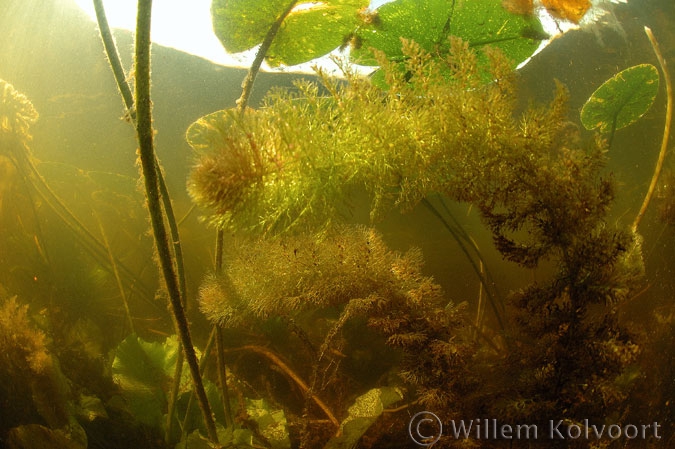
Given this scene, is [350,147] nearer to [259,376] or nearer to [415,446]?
[415,446]

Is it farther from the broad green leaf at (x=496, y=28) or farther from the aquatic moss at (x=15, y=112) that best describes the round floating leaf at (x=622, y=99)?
the aquatic moss at (x=15, y=112)

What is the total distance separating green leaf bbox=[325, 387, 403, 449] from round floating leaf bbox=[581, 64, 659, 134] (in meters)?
2.05

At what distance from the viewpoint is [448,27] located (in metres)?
2.17

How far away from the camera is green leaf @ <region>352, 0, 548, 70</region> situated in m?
2.13

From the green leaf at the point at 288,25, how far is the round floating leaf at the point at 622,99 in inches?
60.2

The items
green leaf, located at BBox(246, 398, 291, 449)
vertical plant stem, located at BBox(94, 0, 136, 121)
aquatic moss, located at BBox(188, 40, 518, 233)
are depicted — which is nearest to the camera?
vertical plant stem, located at BBox(94, 0, 136, 121)

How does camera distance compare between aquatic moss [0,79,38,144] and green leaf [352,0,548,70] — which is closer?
green leaf [352,0,548,70]

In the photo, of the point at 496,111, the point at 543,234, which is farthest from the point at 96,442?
the point at 496,111

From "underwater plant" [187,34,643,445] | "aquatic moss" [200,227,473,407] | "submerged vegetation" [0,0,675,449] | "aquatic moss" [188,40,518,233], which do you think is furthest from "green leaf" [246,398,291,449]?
"aquatic moss" [188,40,518,233]

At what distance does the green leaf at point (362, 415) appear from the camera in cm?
→ 169

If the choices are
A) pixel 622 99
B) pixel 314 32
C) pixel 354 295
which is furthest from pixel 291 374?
pixel 622 99

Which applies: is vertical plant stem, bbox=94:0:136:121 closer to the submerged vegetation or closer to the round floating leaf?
the submerged vegetation

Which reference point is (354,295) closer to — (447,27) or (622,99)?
(447,27)

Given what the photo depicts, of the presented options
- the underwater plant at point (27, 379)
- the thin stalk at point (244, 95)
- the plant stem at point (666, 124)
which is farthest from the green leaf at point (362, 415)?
the plant stem at point (666, 124)
